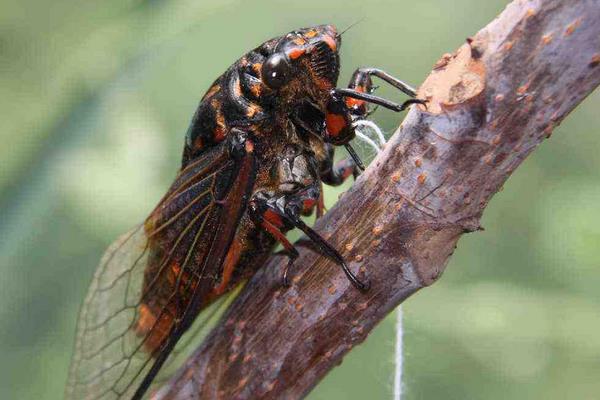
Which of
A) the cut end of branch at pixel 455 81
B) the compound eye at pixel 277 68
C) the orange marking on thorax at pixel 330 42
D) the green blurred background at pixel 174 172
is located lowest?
the green blurred background at pixel 174 172

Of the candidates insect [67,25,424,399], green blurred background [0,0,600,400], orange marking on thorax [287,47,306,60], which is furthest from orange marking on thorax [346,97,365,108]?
green blurred background [0,0,600,400]

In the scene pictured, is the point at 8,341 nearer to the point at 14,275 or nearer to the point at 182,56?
the point at 14,275

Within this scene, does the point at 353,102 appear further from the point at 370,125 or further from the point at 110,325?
the point at 110,325

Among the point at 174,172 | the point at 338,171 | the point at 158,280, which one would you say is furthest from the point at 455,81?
the point at 174,172

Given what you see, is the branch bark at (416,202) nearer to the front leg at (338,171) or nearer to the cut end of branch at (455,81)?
the cut end of branch at (455,81)

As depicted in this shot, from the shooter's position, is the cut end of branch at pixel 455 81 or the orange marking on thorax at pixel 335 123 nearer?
the cut end of branch at pixel 455 81

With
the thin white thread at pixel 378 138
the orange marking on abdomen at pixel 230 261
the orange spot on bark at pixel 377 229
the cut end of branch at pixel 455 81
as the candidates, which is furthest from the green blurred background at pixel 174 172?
the cut end of branch at pixel 455 81
